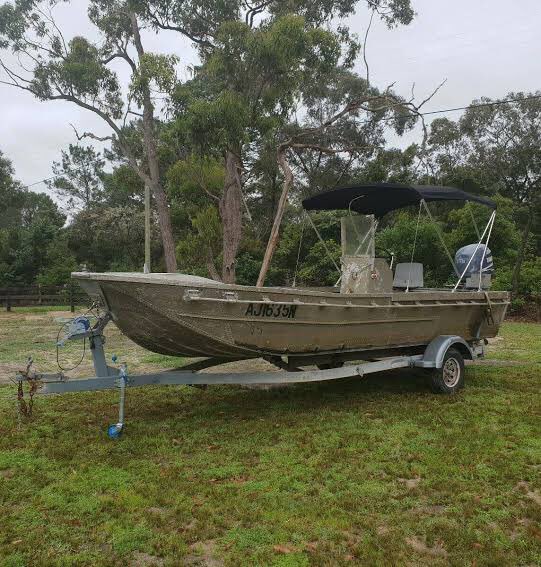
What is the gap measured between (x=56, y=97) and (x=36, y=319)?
7.00 metres

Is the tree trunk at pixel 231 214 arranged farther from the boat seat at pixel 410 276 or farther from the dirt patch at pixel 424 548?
the dirt patch at pixel 424 548

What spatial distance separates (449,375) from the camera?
6918 millimetres

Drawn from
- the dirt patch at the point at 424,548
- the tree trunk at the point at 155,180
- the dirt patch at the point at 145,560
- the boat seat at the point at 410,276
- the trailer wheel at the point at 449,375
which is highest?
the tree trunk at the point at 155,180

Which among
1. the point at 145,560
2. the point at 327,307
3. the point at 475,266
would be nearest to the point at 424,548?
the point at 145,560

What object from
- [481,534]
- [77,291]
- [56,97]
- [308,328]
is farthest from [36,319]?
[481,534]

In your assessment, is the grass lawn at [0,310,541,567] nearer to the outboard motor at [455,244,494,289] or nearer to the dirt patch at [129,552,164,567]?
the dirt patch at [129,552,164,567]

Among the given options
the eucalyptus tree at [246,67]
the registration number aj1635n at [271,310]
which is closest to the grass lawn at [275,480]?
the registration number aj1635n at [271,310]

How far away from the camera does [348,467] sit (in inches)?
172

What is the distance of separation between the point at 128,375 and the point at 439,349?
370 centimetres

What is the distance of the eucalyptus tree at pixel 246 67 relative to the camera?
12758 mm

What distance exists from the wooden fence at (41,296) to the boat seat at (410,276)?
16.3 m

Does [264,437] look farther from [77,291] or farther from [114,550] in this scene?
[77,291]

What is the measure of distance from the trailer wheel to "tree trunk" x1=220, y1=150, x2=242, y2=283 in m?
8.58

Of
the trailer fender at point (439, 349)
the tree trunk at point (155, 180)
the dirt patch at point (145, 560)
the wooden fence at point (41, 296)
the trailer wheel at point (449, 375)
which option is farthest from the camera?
the wooden fence at point (41, 296)
